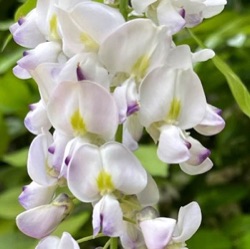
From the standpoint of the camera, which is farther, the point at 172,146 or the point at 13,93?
the point at 13,93

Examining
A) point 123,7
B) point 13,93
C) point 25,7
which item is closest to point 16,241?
point 13,93

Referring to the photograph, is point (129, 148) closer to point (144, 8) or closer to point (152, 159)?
point (144, 8)

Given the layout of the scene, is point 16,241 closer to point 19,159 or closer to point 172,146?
point 19,159

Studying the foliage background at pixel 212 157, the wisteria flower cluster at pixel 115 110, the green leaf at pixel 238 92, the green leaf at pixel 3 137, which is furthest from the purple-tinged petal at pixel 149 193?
the green leaf at pixel 3 137

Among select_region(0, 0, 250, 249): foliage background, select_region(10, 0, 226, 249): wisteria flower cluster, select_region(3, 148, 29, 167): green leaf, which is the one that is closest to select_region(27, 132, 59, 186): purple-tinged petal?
select_region(10, 0, 226, 249): wisteria flower cluster

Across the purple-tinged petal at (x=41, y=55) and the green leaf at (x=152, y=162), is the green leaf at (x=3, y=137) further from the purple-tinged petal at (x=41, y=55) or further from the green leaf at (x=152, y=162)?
the purple-tinged petal at (x=41, y=55)

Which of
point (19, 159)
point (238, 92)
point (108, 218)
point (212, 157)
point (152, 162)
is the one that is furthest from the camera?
point (212, 157)
